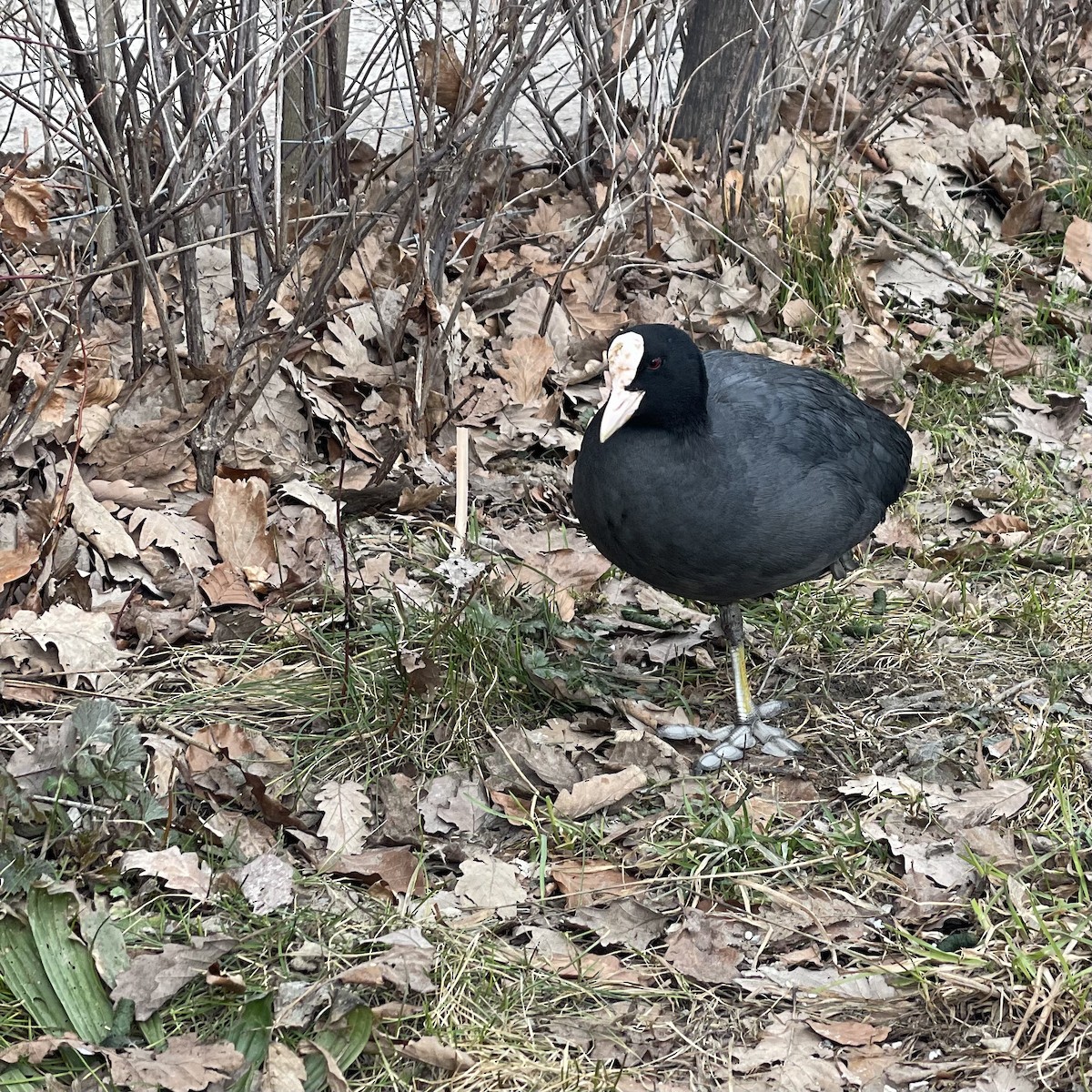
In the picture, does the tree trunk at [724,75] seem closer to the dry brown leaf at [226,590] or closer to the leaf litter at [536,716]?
the leaf litter at [536,716]

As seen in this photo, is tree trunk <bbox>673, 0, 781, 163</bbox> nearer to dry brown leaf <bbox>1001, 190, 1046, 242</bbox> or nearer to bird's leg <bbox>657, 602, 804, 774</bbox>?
dry brown leaf <bbox>1001, 190, 1046, 242</bbox>

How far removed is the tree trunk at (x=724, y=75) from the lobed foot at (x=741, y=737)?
250cm

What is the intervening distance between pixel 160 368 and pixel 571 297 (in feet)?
5.25

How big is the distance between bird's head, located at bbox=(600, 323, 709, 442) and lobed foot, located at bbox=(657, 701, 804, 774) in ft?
2.98

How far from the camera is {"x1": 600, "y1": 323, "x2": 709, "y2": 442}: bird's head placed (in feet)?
10.8

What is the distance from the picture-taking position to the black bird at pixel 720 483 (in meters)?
3.34

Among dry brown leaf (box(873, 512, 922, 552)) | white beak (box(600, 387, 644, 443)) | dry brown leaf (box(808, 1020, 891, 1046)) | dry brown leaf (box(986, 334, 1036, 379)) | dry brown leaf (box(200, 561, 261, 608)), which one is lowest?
dry brown leaf (box(808, 1020, 891, 1046))

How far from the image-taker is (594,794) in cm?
342

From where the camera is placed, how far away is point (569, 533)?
4.48m

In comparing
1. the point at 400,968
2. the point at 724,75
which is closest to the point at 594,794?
the point at 400,968

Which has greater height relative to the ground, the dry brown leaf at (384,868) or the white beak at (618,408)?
the white beak at (618,408)

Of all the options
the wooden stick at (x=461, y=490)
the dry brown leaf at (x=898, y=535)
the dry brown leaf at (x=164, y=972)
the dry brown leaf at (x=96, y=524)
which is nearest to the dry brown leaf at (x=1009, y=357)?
the dry brown leaf at (x=898, y=535)

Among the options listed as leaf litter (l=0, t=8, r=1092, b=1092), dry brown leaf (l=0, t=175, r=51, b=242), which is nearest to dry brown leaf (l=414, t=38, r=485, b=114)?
leaf litter (l=0, t=8, r=1092, b=1092)

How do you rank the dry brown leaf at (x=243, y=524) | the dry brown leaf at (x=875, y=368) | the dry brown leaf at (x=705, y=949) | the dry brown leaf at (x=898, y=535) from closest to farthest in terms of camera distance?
the dry brown leaf at (x=705, y=949) < the dry brown leaf at (x=243, y=524) < the dry brown leaf at (x=898, y=535) < the dry brown leaf at (x=875, y=368)
